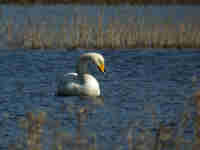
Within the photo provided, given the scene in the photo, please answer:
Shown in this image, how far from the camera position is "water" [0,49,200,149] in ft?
32.6

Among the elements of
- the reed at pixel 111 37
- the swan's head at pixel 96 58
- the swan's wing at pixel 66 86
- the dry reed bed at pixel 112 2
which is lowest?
the dry reed bed at pixel 112 2

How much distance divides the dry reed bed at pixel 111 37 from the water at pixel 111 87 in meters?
0.36

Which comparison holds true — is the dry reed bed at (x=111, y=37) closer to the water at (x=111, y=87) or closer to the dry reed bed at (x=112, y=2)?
the water at (x=111, y=87)

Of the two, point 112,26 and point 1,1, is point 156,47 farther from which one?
point 1,1

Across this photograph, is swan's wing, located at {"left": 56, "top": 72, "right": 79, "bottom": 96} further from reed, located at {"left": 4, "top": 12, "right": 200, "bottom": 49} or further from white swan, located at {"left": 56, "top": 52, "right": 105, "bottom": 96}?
reed, located at {"left": 4, "top": 12, "right": 200, "bottom": 49}

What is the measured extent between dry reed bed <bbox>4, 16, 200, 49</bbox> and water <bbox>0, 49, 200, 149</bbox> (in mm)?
363

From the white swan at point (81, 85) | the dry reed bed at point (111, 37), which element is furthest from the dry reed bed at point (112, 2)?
the white swan at point (81, 85)

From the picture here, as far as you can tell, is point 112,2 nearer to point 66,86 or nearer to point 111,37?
point 111,37

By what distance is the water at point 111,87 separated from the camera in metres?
9.93

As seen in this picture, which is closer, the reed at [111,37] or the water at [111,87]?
the water at [111,87]

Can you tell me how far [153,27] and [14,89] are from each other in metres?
7.85

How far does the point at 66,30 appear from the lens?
20672mm

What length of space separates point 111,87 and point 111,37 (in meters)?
→ 5.69

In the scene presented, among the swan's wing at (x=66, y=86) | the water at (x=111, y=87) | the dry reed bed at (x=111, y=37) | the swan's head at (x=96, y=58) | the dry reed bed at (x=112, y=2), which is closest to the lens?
the water at (x=111, y=87)
